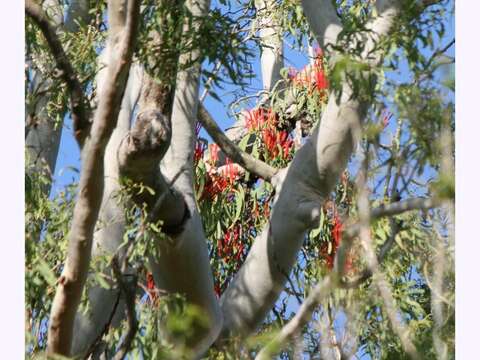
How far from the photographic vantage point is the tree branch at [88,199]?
2838 millimetres

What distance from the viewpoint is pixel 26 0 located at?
3191 millimetres

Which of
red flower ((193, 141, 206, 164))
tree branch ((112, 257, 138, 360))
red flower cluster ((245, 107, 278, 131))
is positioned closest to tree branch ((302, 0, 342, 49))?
tree branch ((112, 257, 138, 360))

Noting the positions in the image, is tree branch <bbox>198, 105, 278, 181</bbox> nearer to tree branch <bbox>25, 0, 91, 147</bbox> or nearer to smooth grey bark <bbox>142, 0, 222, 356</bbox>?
smooth grey bark <bbox>142, 0, 222, 356</bbox>

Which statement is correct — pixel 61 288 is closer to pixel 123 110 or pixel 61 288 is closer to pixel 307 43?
pixel 123 110

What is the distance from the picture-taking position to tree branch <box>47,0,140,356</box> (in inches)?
112

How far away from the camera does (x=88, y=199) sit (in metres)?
2.88

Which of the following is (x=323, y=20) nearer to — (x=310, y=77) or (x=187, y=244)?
(x=187, y=244)

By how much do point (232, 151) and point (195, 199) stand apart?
2.30 ft

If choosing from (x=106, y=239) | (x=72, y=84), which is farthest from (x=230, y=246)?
(x=72, y=84)

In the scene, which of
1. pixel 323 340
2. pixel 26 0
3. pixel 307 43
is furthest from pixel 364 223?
pixel 307 43

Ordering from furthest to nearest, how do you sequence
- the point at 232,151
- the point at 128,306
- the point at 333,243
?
the point at 333,243, the point at 232,151, the point at 128,306

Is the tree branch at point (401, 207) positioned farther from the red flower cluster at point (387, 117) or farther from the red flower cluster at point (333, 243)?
the red flower cluster at point (333, 243)

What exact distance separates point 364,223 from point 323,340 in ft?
1.23

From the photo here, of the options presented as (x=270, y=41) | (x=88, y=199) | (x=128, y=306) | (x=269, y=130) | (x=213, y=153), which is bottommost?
(x=128, y=306)
